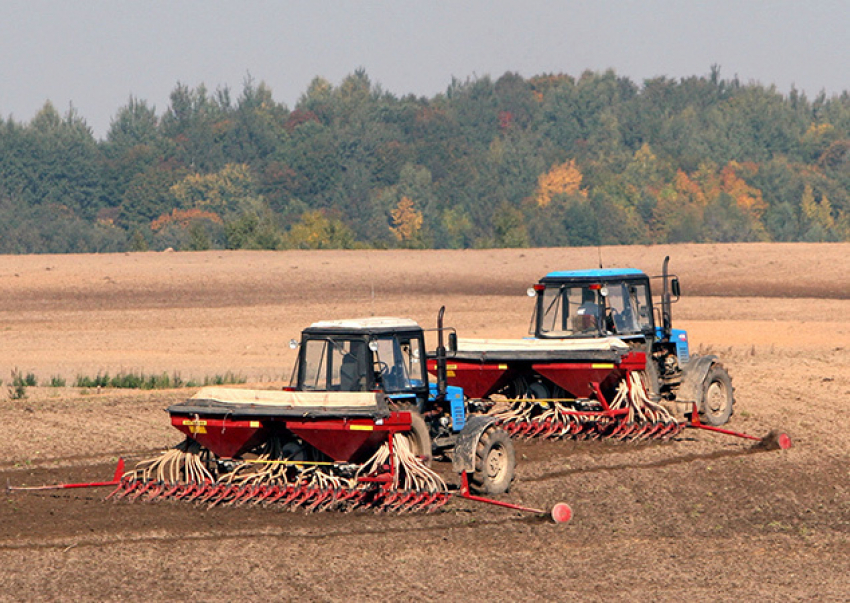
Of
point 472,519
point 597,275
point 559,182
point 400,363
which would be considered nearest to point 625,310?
point 597,275

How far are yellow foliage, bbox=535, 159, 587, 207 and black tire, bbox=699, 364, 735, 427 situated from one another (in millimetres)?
89130

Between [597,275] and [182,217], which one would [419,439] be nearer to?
[597,275]

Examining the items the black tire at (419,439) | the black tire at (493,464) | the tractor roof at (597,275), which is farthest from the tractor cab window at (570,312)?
the black tire at (419,439)

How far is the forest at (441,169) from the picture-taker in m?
94.0

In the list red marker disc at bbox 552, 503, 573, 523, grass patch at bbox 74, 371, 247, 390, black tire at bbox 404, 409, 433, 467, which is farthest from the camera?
grass patch at bbox 74, 371, 247, 390

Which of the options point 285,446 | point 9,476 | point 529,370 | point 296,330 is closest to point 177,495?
point 285,446

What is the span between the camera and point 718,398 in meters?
20.3

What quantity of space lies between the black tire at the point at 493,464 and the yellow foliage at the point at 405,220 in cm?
8580

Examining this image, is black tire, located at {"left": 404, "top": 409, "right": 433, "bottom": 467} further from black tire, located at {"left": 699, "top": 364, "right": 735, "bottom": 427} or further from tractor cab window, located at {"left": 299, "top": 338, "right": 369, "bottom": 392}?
black tire, located at {"left": 699, "top": 364, "right": 735, "bottom": 427}

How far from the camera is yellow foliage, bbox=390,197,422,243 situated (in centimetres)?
10169

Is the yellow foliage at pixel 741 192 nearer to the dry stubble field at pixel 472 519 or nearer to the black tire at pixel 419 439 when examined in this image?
the dry stubble field at pixel 472 519

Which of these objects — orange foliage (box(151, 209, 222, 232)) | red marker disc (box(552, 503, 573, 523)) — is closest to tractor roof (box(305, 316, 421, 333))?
red marker disc (box(552, 503, 573, 523))

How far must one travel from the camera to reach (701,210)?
302 feet

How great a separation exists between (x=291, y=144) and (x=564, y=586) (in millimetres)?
107250
